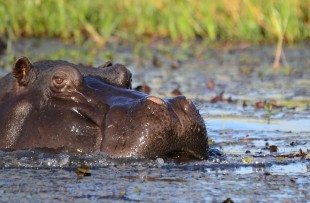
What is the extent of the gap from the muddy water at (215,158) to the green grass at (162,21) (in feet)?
5.18

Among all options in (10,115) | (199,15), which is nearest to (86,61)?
(199,15)

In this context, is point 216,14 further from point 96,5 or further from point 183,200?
point 183,200

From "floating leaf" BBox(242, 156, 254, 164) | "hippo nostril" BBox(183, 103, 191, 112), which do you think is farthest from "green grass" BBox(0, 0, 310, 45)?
"hippo nostril" BBox(183, 103, 191, 112)

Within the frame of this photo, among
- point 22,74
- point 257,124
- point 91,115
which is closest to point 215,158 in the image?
point 91,115

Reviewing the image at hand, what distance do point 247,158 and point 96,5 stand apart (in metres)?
10.8

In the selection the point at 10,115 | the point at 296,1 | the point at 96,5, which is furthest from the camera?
the point at 96,5

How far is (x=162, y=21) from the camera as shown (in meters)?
15.9

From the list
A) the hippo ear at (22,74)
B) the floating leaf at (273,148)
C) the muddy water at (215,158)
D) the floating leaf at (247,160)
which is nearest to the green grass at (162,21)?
the muddy water at (215,158)

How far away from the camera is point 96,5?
1647 cm

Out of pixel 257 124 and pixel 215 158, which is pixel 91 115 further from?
pixel 257 124

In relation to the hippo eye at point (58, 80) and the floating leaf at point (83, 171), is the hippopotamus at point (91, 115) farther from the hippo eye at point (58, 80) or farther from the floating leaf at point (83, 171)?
the floating leaf at point (83, 171)

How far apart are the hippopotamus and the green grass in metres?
8.51

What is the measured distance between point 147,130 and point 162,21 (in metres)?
10.8

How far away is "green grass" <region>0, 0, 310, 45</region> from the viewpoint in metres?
14.6
